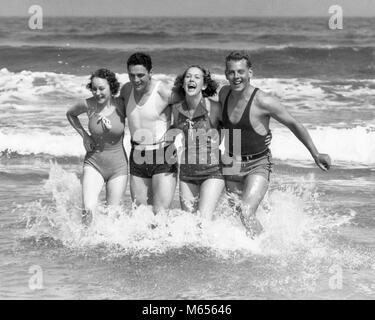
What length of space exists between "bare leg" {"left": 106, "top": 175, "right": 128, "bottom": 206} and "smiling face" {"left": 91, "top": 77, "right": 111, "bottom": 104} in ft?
2.28

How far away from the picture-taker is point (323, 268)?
5965 millimetres

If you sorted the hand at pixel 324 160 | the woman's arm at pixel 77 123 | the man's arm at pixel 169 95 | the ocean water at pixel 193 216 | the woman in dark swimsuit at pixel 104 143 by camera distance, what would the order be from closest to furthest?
the ocean water at pixel 193 216, the hand at pixel 324 160, the man's arm at pixel 169 95, the woman in dark swimsuit at pixel 104 143, the woman's arm at pixel 77 123

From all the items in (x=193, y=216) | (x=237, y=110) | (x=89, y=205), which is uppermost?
(x=237, y=110)

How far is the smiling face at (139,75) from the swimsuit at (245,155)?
2.21 feet

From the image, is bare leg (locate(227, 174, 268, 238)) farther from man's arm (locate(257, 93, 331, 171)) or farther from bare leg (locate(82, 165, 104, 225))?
bare leg (locate(82, 165, 104, 225))

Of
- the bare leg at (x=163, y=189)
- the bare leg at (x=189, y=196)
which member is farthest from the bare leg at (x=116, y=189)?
the bare leg at (x=189, y=196)

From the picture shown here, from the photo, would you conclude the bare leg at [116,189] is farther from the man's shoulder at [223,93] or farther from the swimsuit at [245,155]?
the man's shoulder at [223,93]

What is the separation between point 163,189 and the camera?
6.01 meters

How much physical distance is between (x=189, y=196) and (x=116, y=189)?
26.7 inches

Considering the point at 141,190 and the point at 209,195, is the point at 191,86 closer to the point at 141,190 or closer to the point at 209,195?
the point at 209,195

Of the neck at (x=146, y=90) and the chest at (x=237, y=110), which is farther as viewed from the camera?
the neck at (x=146, y=90)

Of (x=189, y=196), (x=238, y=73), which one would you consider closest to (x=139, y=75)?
(x=238, y=73)

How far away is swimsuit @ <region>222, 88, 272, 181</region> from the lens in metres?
5.89

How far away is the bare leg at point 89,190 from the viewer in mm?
6109
